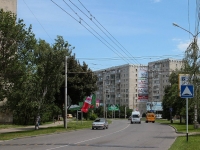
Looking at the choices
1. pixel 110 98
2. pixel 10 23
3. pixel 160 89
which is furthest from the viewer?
pixel 110 98

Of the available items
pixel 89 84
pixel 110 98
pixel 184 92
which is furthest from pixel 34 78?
pixel 110 98

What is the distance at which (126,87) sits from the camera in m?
143

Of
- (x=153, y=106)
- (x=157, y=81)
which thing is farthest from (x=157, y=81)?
(x=153, y=106)

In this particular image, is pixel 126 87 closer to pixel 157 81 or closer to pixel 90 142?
pixel 157 81

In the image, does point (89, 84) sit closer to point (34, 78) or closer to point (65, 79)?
point (65, 79)

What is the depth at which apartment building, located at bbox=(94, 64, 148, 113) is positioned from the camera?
5251 inches

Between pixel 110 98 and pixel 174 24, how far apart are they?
11998 centimetres

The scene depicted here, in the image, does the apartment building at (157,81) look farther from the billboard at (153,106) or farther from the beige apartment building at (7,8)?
the beige apartment building at (7,8)

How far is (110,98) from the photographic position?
15100 centimetres

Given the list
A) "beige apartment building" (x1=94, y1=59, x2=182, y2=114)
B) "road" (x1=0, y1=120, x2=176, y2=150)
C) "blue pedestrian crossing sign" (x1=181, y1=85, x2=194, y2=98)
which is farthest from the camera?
"beige apartment building" (x1=94, y1=59, x2=182, y2=114)

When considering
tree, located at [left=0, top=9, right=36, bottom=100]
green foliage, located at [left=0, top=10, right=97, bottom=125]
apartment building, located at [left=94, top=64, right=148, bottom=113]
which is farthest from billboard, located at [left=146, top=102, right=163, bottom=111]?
tree, located at [left=0, top=9, right=36, bottom=100]

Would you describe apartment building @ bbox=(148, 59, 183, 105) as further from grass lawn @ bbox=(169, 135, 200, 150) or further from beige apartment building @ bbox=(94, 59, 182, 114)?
grass lawn @ bbox=(169, 135, 200, 150)

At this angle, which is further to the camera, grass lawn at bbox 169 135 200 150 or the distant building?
the distant building

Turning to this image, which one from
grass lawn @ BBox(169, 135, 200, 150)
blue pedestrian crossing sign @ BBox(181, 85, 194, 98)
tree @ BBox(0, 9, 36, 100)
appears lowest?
grass lawn @ BBox(169, 135, 200, 150)
